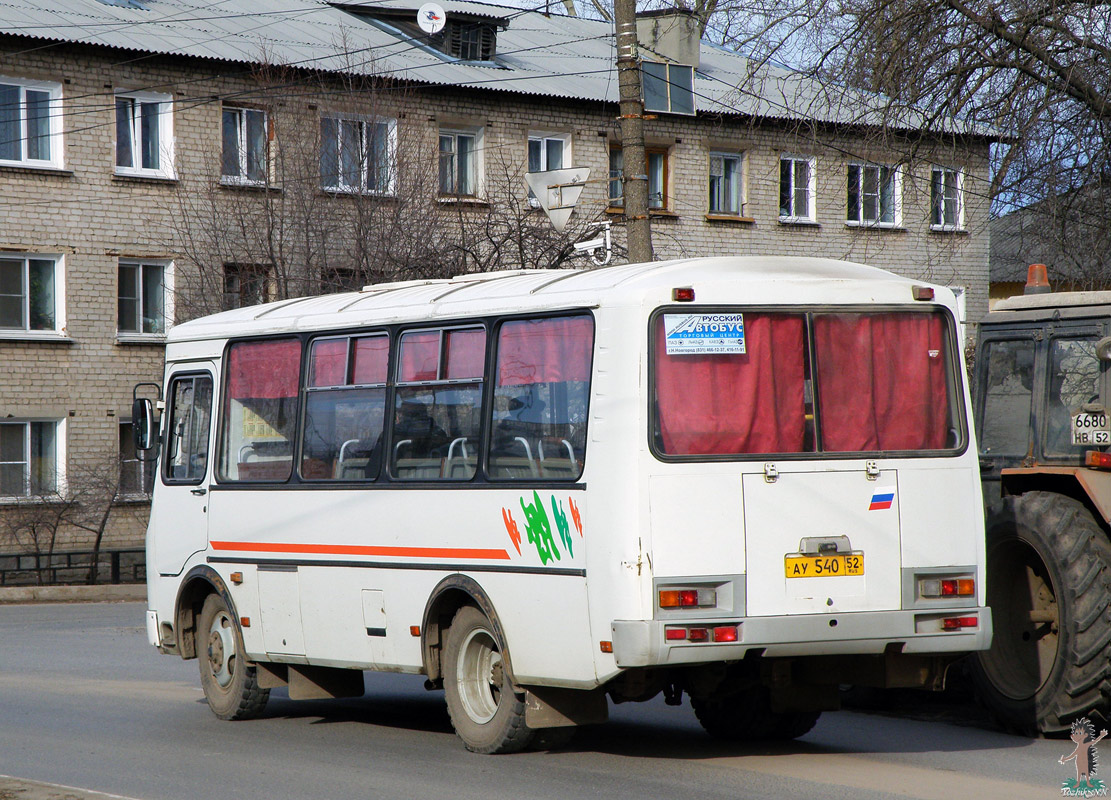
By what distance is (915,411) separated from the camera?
9.05 m

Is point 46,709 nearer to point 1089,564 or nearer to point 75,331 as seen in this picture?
point 1089,564

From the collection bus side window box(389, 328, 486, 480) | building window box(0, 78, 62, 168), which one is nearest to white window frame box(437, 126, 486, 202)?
building window box(0, 78, 62, 168)

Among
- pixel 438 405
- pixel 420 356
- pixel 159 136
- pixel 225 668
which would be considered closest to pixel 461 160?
pixel 159 136

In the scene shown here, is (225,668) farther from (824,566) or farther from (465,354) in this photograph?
(824,566)

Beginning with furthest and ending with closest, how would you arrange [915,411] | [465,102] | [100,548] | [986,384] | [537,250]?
[465,102]
[100,548]
[537,250]
[986,384]
[915,411]

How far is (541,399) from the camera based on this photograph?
9109 millimetres

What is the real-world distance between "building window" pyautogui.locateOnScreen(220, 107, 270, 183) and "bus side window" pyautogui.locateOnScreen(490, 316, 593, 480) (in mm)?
20805

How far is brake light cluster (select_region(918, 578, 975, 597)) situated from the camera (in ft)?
28.7

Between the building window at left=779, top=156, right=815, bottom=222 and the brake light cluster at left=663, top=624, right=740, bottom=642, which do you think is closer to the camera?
the brake light cluster at left=663, top=624, right=740, bottom=642

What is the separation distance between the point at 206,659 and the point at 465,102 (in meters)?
23.9

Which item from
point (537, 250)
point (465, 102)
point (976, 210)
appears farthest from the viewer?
point (465, 102)

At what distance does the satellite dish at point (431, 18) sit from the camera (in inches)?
1377

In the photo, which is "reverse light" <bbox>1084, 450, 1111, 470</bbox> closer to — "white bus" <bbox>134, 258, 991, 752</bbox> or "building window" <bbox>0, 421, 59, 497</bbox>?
"white bus" <bbox>134, 258, 991, 752</bbox>

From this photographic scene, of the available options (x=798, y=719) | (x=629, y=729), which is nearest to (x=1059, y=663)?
(x=798, y=719)
